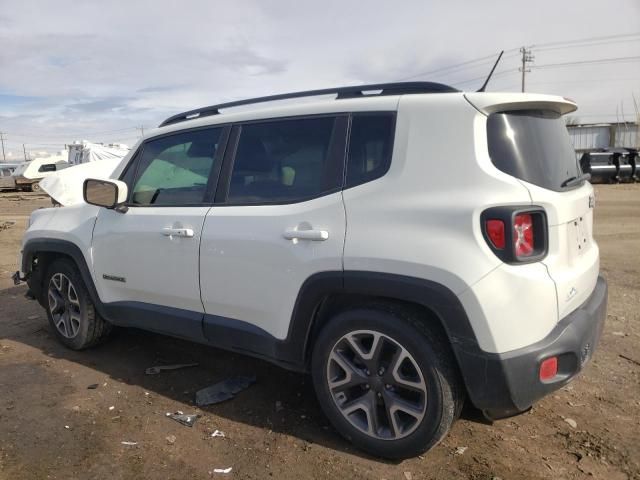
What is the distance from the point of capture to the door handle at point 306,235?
278 cm

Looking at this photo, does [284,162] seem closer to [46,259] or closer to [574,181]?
[574,181]

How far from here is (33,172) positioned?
1180 inches

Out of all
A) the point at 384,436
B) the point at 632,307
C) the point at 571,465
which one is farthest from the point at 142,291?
the point at 632,307

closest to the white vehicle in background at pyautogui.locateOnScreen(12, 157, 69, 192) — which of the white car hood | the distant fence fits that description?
the white car hood

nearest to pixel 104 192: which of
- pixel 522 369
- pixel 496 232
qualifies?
pixel 496 232

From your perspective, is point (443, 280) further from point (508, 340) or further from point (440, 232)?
point (508, 340)

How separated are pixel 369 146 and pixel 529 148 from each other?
81cm

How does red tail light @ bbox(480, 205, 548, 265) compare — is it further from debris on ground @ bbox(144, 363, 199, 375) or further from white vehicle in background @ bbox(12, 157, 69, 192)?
white vehicle in background @ bbox(12, 157, 69, 192)

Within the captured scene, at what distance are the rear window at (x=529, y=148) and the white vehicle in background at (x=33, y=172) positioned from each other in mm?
31371

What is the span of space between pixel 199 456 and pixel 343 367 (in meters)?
0.96

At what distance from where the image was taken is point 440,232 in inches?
96.7

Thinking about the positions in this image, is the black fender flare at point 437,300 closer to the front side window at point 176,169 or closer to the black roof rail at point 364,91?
the black roof rail at point 364,91

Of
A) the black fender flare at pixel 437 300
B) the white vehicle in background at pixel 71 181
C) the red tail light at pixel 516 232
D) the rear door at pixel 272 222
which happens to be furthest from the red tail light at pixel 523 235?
the white vehicle in background at pixel 71 181

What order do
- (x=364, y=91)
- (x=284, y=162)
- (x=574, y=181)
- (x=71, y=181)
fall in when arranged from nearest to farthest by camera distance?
(x=574, y=181) < (x=364, y=91) < (x=284, y=162) < (x=71, y=181)
